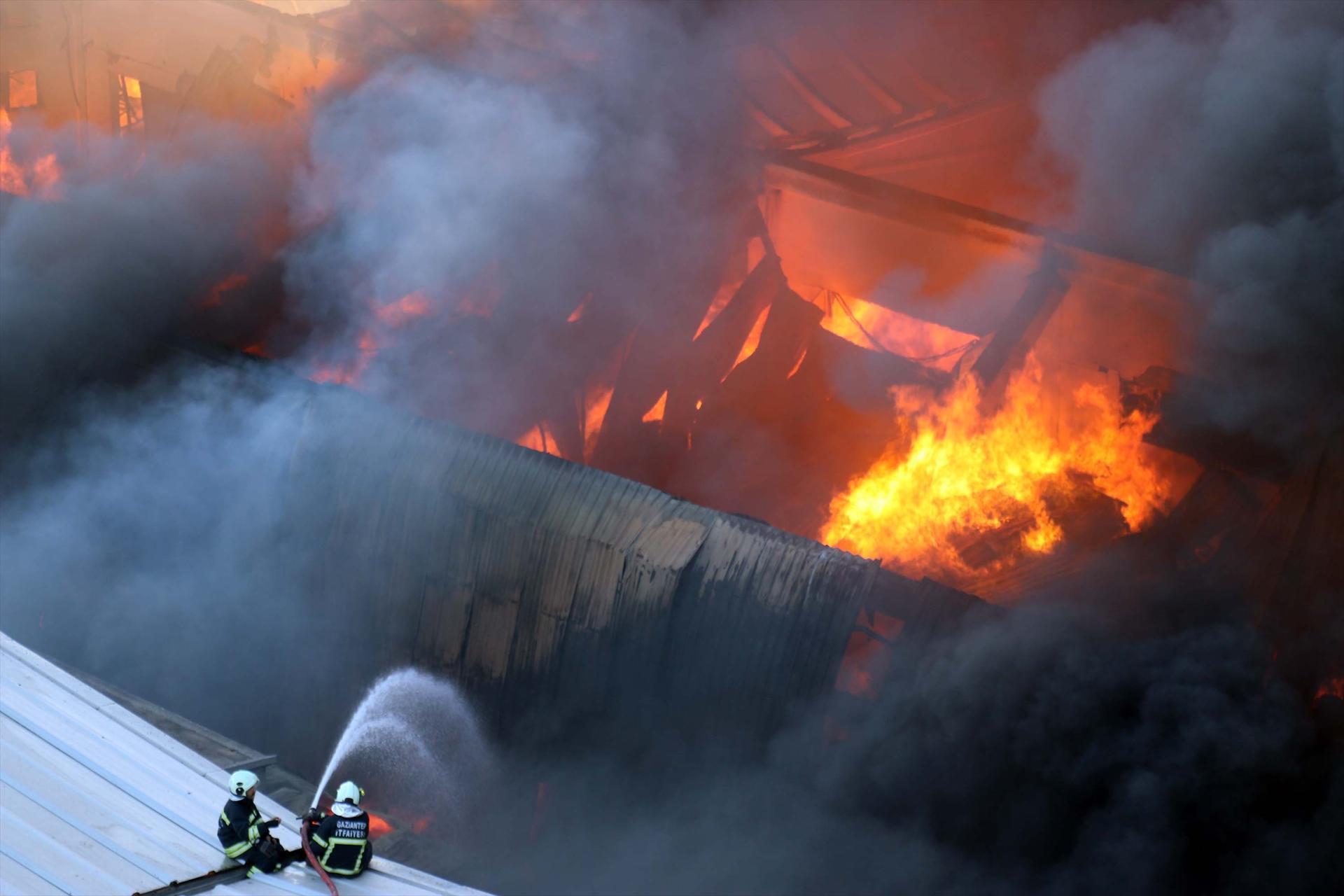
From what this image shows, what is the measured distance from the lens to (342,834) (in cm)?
375

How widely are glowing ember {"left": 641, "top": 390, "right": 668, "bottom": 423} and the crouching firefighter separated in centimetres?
385

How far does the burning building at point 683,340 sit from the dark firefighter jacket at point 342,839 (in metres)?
1.81

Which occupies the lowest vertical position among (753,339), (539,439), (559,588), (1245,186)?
(559,588)

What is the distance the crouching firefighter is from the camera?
3750 mm

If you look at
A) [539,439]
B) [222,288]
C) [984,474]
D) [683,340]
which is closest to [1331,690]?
[984,474]

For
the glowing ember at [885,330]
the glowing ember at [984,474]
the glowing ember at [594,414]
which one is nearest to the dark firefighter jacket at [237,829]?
the glowing ember at [984,474]

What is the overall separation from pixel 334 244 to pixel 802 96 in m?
3.93

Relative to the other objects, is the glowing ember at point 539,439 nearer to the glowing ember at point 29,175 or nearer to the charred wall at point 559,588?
the charred wall at point 559,588

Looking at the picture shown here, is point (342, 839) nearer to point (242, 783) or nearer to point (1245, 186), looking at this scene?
point (242, 783)

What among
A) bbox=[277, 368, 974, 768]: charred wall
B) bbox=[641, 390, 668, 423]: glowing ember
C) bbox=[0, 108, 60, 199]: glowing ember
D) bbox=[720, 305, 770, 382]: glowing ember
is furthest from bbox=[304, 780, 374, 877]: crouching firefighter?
bbox=[0, 108, 60, 199]: glowing ember

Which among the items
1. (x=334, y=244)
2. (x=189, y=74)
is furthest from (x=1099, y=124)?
(x=189, y=74)

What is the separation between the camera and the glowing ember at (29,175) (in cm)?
904

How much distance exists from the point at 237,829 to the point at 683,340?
184 inches

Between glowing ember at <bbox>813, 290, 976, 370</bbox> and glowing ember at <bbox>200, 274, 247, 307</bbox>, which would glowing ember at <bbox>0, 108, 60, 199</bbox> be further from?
glowing ember at <bbox>813, 290, 976, 370</bbox>
